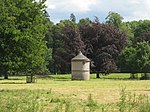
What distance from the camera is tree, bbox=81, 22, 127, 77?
8019 centimetres

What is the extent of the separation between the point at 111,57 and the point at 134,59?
7012 mm

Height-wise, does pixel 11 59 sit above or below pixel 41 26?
below

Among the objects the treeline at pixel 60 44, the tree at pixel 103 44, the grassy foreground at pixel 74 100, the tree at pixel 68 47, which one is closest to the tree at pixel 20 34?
the treeline at pixel 60 44

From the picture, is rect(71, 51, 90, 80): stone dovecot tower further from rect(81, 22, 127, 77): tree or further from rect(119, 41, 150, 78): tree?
rect(81, 22, 127, 77): tree

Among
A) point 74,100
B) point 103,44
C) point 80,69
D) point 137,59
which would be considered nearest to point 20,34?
point 74,100

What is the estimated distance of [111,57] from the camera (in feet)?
268

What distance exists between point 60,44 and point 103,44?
2236 cm

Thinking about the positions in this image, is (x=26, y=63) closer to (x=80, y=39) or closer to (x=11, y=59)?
(x=11, y=59)

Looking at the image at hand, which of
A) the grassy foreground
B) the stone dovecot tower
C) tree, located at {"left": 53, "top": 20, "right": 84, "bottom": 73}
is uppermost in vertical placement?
tree, located at {"left": 53, "top": 20, "right": 84, "bottom": 73}

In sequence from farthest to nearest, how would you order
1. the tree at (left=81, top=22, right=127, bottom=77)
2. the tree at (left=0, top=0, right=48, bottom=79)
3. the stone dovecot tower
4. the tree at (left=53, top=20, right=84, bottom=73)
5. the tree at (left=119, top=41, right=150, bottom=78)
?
the tree at (left=53, top=20, right=84, bottom=73) → the tree at (left=81, top=22, right=127, bottom=77) → the tree at (left=119, top=41, right=150, bottom=78) → the stone dovecot tower → the tree at (left=0, top=0, right=48, bottom=79)

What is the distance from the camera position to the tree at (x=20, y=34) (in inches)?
1153

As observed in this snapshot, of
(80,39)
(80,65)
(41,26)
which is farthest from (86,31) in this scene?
(41,26)

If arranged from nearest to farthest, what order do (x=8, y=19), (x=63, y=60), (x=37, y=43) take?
(x=8, y=19) → (x=37, y=43) → (x=63, y=60)

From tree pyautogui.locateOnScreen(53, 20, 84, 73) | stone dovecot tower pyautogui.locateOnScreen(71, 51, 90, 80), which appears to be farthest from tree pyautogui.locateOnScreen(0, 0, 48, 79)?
tree pyautogui.locateOnScreen(53, 20, 84, 73)
